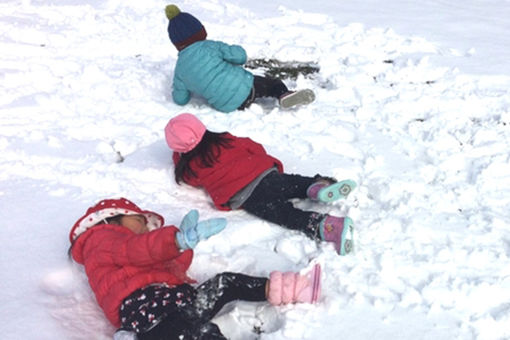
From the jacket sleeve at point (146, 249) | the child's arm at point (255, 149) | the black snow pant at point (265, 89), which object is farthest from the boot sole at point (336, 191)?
the black snow pant at point (265, 89)

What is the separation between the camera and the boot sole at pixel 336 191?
2883 mm

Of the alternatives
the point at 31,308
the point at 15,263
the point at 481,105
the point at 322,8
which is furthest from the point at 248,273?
the point at 322,8

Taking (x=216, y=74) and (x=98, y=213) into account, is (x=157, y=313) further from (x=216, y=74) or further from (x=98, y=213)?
(x=216, y=74)

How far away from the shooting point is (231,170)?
3096 millimetres

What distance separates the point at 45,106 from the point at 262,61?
1977 mm

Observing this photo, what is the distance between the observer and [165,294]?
2.28m

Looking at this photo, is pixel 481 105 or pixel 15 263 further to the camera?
pixel 481 105

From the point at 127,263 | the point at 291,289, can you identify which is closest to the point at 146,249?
the point at 127,263

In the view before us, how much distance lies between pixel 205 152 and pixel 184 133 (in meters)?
0.17

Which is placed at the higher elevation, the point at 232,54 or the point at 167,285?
the point at 232,54

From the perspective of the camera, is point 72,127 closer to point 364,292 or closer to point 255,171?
point 255,171

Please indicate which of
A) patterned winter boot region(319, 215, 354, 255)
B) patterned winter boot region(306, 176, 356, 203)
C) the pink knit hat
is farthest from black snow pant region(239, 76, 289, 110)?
patterned winter boot region(319, 215, 354, 255)

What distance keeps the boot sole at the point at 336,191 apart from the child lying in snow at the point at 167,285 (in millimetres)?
580

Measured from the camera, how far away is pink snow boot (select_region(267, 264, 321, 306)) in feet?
7.73
